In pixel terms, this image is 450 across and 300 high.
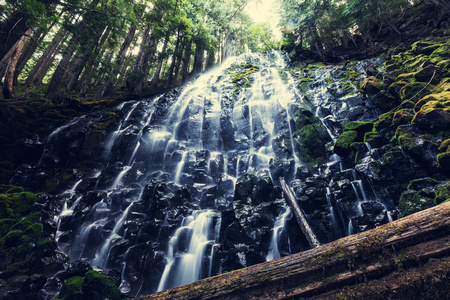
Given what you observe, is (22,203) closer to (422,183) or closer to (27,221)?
(27,221)

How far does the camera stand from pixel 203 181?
1065 cm

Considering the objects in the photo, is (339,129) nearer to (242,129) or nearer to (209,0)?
(242,129)

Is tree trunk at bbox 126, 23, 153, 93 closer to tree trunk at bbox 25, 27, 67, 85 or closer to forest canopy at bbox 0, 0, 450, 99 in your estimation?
forest canopy at bbox 0, 0, 450, 99

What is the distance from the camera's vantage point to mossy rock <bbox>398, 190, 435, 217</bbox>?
18.0 ft

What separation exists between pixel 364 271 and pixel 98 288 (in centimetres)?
609

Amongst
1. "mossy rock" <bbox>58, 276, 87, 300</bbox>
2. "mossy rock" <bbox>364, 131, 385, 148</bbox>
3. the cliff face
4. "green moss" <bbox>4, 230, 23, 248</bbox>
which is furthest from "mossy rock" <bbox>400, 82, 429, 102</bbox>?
"green moss" <bbox>4, 230, 23, 248</bbox>

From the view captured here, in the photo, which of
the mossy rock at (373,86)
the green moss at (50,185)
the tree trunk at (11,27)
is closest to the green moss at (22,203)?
the green moss at (50,185)

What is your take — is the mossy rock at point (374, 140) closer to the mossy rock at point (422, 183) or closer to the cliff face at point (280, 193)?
the cliff face at point (280, 193)

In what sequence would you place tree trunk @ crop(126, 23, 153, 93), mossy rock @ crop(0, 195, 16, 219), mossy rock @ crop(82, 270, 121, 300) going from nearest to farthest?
1. mossy rock @ crop(82, 270, 121, 300)
2. mossy rock @ crop(0, 195, 16, 219)
3. tree trunk @ crop(126, 23, 153, 93)

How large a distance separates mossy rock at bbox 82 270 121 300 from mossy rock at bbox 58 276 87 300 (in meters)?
0.09

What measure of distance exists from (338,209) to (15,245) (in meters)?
A: 10.8

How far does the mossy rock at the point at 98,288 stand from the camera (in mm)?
4941

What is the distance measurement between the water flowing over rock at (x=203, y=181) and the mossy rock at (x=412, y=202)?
51cm

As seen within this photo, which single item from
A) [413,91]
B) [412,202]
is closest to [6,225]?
[412,202]
